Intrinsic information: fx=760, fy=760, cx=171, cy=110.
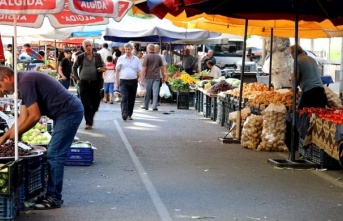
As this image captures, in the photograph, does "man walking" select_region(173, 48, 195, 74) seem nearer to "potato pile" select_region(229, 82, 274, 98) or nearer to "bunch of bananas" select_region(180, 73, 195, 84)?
"bunch of bananas" select_region(180, 73, 195, 84)

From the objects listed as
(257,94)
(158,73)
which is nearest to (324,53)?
(158,73)

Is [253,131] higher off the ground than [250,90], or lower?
lower

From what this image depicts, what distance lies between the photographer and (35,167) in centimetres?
811

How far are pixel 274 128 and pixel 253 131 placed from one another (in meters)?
0.58

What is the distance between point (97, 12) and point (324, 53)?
115ft

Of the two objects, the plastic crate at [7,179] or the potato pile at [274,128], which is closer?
the plastic crate at [7,179]

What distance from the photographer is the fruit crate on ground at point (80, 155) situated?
11.4 metres

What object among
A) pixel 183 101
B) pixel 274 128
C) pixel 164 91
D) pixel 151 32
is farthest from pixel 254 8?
pixel 151 32

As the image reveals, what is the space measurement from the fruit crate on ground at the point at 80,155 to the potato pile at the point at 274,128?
3.48m

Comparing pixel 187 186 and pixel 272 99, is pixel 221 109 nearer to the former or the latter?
pixel 272 99

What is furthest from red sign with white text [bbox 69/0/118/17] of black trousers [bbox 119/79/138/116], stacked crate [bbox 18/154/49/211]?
black trousers [bbox 119/79/138/116]

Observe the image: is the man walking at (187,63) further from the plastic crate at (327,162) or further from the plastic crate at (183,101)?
the plastic crate at (327,162)

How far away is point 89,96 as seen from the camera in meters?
16.4

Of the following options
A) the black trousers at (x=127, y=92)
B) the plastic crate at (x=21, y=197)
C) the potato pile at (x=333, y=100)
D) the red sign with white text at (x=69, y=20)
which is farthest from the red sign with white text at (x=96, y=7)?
the black trousers at (x=127, y=92)
